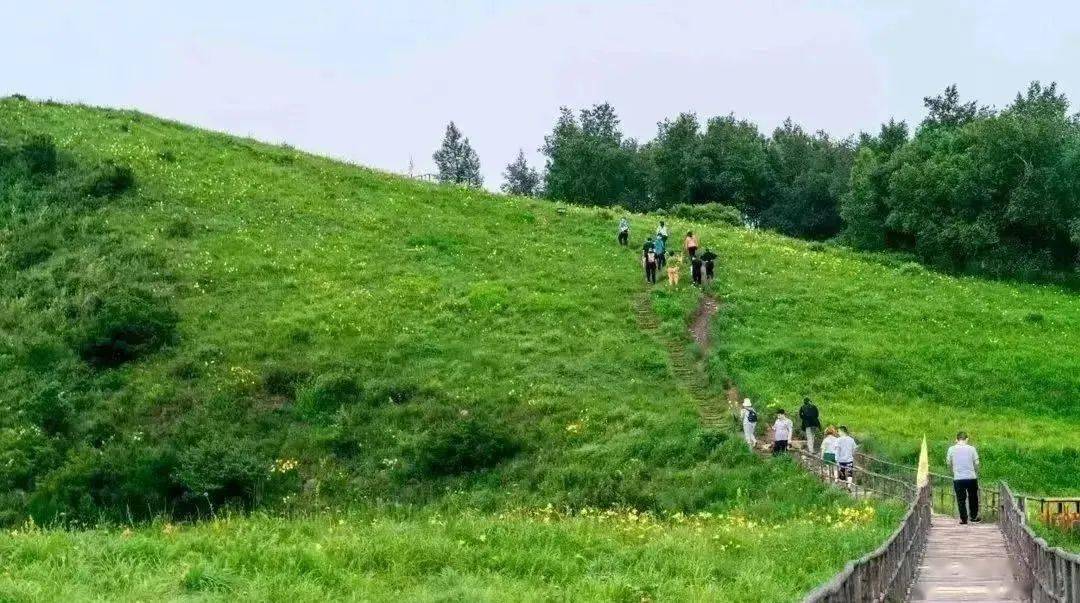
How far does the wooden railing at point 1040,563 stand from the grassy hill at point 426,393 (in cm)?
216

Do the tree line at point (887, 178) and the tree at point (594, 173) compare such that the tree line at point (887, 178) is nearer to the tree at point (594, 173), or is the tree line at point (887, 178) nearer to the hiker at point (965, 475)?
the tree at point (594, 173)

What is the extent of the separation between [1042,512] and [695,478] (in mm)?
7918

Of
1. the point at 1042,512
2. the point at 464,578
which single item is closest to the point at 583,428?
the point at 1042,512

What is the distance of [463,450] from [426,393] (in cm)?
460

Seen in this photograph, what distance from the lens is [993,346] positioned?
36969mm

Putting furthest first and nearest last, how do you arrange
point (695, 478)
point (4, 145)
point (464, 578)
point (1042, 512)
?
point (4, 145) → point (695, 478) → point (1042, 512) → point (464, 578)

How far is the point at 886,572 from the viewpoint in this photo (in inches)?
398

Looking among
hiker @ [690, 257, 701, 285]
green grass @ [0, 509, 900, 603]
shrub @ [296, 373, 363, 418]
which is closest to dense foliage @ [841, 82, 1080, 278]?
hiker @ [690, 257, 701, 285]

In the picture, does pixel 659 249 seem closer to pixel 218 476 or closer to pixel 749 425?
pixel 749 425

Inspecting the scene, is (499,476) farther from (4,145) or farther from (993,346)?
(4,145)

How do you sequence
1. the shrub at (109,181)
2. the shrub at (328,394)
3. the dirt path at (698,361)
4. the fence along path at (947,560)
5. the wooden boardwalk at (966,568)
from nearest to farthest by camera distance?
the fence along path at (947,560) → the wooden boardwalk at (966,568) → the dirt path at (698,361) → the shrub at (328,394) → the shrub at (109,181)

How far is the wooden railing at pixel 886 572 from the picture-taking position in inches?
279

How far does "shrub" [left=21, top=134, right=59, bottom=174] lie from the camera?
53844 mm

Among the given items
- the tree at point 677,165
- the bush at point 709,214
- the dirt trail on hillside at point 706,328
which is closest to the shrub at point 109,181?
the dirt trail on hillside at point 706,328
